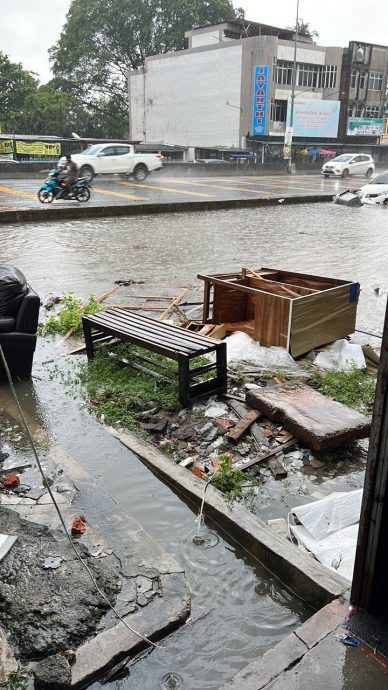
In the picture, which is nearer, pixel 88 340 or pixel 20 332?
pixel 20 332

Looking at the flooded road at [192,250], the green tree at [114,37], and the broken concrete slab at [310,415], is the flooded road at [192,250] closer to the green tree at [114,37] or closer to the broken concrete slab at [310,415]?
the broken concrete slab at [310,415]

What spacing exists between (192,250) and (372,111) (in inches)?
1892

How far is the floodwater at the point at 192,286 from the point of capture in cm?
276

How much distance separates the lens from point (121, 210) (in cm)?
1784

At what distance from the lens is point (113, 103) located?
55750 millimetres

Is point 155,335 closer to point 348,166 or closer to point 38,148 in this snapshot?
point 38,148

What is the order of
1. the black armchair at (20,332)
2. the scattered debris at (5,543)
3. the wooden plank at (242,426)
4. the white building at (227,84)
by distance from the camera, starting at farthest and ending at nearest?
the white building at (227,84) < the black armchair at (20,332) < the wooden plank at (242,426) < the scattered debris at (5,543)

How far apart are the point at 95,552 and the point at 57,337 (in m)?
4.16

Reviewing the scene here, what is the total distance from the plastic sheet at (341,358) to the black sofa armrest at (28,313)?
117 inches

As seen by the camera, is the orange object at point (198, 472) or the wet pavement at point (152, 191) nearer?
the orange object at point (198, 472)

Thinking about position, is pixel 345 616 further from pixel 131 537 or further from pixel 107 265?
pixel 107 265

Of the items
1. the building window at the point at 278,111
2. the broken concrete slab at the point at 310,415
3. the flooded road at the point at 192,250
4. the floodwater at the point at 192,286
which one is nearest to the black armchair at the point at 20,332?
the floodwater at the point at 192,286

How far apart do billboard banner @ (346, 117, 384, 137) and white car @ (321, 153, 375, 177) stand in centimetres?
1710

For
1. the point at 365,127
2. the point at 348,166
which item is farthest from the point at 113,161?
the point at 365,127
